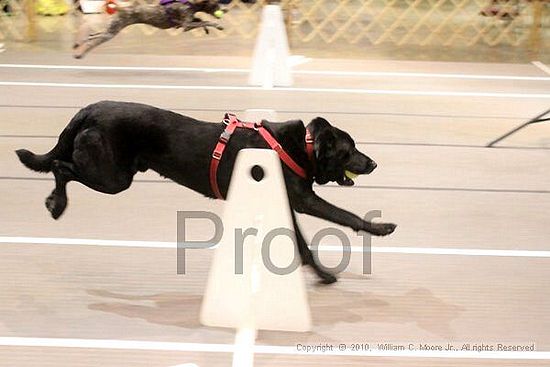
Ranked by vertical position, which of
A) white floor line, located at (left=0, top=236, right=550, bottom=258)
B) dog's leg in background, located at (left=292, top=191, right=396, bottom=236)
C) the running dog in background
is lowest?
the running dog in background

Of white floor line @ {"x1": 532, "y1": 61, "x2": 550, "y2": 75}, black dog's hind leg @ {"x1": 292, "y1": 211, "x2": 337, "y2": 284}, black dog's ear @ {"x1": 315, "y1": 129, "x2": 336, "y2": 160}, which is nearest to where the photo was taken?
black dog's ear @ {"x1": 315, "y1": 129, "x2": 336, "y2": 160}

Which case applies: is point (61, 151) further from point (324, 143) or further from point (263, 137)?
point (324, 143)

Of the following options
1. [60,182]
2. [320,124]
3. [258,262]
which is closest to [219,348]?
[258,262]

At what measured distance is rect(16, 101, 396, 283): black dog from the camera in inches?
123

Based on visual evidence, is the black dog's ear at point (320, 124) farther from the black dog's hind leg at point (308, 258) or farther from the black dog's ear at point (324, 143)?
the black dog's hind leg at point (308, 258)

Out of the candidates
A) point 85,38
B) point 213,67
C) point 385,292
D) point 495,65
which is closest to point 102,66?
point 85,38

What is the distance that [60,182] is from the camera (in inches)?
132

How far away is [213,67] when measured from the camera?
27.6 feet

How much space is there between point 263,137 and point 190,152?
0.93 ft

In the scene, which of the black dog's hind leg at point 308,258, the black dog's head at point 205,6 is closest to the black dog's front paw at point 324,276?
the black dog's hind leg at point 308,258

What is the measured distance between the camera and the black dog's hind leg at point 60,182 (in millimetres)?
3334

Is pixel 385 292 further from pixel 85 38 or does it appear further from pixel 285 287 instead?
pixel 85 38

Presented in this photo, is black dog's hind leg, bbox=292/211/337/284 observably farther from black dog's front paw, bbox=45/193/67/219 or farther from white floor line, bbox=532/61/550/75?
white floor line, bbox=532/61/550/75

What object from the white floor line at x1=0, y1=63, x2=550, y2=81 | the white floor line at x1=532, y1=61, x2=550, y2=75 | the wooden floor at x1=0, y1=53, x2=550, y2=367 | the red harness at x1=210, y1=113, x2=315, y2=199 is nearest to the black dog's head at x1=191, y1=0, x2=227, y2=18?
the white floor line at x1=0, y1=63, x2=550, y2=81
